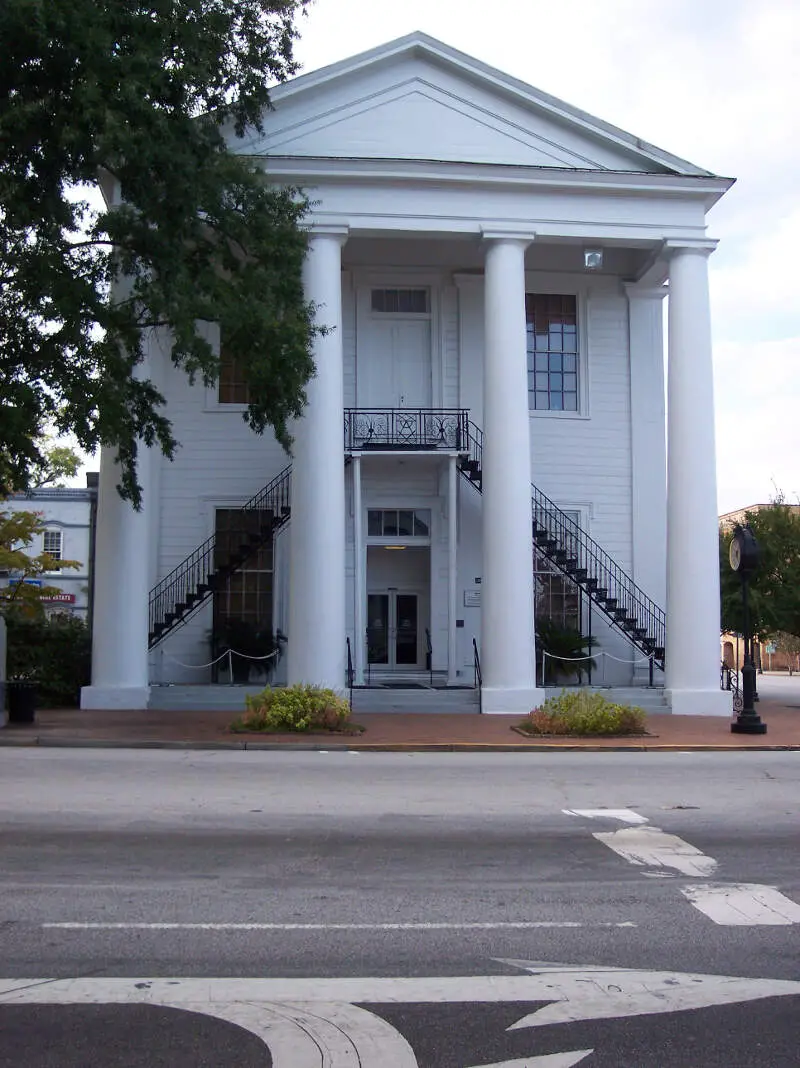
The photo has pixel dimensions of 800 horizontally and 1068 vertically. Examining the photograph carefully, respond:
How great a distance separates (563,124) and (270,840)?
18.6 metres

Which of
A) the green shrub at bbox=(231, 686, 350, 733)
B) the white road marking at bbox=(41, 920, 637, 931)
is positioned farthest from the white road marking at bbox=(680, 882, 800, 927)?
the green shrub at bbox=(231, 686, 350, 733)

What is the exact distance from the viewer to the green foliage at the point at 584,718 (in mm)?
18500

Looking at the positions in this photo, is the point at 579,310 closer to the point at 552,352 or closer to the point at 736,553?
the point at 552,352

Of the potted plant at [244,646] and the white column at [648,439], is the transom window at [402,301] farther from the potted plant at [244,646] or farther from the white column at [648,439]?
the potted plant at [244,646]

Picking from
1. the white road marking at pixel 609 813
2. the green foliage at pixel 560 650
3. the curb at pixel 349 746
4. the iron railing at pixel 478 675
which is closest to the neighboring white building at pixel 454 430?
the iron railing at pixel 478 675

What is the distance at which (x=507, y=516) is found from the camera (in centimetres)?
2239

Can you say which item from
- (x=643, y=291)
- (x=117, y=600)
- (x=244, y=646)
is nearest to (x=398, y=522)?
(x=244, y=646)

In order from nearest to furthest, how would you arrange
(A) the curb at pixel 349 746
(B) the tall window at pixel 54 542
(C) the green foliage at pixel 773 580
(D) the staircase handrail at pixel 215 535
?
(A) the curb at pixel 349 746, (D) the staircase handrail at pixel 215 535, (C) the green foliage at pixel 773 580, (B) the tall window at pixel 54 542

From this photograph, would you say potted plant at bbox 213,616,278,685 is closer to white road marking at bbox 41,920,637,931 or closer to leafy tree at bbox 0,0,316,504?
leafy tree at bbox 0,0,316,504

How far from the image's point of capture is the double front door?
26953 millimetres

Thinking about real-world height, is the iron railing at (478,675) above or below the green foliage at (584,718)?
above

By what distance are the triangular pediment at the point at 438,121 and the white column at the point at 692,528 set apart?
3.77 meters

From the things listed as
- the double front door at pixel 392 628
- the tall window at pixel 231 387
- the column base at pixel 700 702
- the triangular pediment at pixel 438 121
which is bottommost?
the column base at pixel 700 702

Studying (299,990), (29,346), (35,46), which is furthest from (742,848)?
(35,46)
